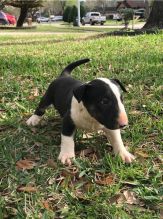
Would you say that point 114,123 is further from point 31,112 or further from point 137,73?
point 137,73

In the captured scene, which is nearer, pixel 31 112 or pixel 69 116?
pixel 69 116

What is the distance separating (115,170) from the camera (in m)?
3.46

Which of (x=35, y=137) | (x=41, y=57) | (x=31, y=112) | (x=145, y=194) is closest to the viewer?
(x=145, y=194)

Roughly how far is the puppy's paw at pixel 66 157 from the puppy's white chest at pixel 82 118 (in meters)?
0.27

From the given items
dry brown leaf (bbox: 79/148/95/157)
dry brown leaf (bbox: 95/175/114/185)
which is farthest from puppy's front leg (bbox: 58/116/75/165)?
dry brown leaf (bbox: 95/175/114/185)

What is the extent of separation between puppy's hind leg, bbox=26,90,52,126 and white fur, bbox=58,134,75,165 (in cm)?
88

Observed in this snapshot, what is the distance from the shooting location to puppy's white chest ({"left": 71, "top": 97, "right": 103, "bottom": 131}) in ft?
→ 12.1

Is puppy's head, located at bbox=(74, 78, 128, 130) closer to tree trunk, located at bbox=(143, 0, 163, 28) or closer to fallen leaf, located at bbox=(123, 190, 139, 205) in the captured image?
fallen leaf, located at bbox=(123, 190, 139, 205)

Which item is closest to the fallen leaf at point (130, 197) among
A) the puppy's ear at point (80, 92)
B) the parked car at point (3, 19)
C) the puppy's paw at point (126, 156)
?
the puppy's paw at point (126, 156)

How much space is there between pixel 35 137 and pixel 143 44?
15.6 feet

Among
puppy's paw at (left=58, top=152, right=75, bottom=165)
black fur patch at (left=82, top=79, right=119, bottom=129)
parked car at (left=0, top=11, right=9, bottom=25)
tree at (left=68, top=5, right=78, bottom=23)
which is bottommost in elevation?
tree at (left=68, top=5, right=78, bottom=23)

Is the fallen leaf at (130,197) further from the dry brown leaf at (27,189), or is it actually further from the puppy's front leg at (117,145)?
the dry brown leaf at (27,189)

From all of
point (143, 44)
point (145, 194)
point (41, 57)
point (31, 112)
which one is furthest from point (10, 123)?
point (143, 44)

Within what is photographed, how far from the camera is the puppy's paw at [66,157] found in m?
3.64
